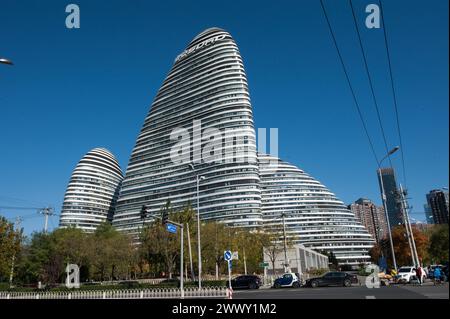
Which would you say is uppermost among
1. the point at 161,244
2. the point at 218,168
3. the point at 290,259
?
the point at 218,168

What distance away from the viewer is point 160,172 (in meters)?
163

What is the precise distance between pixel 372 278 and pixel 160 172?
137935mm

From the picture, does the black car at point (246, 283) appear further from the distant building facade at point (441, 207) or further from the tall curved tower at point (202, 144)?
the tall curved tower at point (202, 144)

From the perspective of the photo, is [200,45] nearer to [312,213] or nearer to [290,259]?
[312,213]

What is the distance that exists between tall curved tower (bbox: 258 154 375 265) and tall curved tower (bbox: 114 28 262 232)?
853 inches

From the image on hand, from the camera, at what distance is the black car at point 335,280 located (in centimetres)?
3108

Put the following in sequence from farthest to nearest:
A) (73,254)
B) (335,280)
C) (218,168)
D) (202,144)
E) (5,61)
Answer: (202,144), (218,168), (73,254), (335,280), (5,61)

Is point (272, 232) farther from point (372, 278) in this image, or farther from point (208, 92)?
point (208, 92)

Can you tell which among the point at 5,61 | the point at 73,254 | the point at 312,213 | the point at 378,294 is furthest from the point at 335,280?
the point at 312,213

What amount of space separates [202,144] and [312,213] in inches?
2120

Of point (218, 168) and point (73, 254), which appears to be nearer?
point (73, 254)

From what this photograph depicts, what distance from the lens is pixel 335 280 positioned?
31.5 metres

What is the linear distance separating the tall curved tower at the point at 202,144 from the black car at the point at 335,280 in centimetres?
9378
